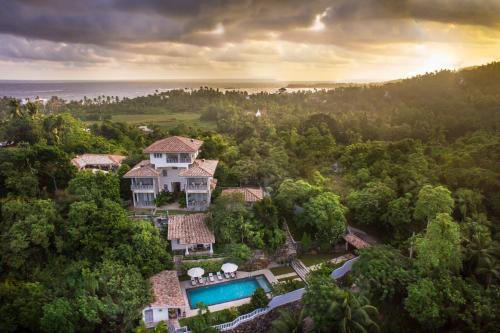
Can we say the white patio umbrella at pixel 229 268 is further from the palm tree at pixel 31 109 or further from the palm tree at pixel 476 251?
the palm tree at pixel 31 109

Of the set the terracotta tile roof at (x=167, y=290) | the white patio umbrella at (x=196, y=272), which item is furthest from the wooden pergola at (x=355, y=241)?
the terracotta tile roof at (x=167, y=290)

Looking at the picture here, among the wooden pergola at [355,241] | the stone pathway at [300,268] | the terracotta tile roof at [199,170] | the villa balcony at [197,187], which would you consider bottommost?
the stone pathway at [300,268]

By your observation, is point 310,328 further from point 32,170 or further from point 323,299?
point 32,170

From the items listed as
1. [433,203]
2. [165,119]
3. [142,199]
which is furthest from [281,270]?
[165,119]

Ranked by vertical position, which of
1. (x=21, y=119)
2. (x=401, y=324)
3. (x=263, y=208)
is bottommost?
(x=401, y=324)

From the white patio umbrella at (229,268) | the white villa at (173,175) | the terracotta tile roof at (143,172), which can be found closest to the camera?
the white patio umbrella at (229,268)

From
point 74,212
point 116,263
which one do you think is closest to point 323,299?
point 116,263
